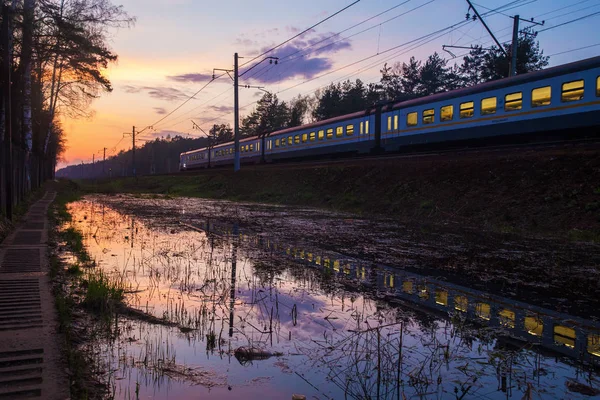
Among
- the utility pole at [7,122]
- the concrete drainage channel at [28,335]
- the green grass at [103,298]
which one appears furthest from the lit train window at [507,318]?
the utility pole at [7,122]

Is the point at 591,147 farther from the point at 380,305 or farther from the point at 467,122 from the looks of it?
the point at 380,305

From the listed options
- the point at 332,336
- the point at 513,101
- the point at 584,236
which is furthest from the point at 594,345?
the point at 513,101

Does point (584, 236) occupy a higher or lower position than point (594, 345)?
higher

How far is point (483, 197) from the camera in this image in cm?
1445

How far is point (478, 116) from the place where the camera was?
18375 millimetres

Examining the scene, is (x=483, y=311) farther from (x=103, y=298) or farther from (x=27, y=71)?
(x=27, y=71)

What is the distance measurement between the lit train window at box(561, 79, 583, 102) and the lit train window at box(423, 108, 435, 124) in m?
6.18

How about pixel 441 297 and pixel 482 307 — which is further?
pixel 441 297

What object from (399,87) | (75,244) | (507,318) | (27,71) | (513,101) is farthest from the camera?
(399,87)

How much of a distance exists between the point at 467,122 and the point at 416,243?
11176 millimetres

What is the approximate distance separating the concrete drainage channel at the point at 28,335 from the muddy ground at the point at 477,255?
4.77 m

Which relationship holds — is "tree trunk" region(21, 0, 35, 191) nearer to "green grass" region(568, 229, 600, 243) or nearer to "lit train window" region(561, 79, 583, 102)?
"green grass" region(568, 229, 600, 243)

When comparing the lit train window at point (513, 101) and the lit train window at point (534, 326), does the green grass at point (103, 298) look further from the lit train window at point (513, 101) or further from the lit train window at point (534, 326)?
the lit train window at point (513, 101)

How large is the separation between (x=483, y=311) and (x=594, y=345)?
1.09 meters
